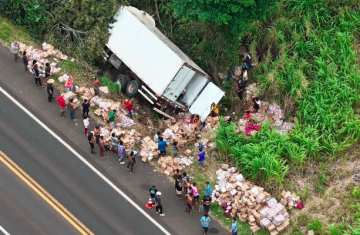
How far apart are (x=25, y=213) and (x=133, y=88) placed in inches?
330

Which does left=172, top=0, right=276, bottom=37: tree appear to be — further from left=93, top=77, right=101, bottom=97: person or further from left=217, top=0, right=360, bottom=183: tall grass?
left=93, top=77, right=101, bottom=97: person

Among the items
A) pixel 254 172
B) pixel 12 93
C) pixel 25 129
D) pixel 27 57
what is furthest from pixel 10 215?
pixel 254 172

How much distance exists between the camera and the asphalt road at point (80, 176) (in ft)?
66.8

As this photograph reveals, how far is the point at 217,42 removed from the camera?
2508 centimetres

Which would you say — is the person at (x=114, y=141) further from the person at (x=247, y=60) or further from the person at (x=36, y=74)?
the person at (x=247, y=60)

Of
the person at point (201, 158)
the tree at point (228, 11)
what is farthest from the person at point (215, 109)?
the tree at point (228, 11)

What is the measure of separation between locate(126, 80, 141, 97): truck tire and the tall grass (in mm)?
4761

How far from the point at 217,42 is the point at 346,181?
899 centimetres

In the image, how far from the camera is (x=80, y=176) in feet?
70.5

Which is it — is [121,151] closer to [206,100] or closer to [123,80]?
[123,80]

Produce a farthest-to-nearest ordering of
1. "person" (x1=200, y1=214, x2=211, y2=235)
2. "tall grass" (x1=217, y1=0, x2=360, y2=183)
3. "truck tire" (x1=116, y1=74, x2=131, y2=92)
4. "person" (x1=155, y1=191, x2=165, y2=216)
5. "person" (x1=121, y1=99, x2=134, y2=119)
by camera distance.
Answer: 1. "truck tire" (x1=116, y1=74, x2=131, y2=92)
2. "person" (x1=121, y1=99, x2=134, y2=119)
3. "tall grass" (x1=217, y1=0, x2=360, y2=183)
4. "person" (x1=155, y1=191, x2=165, y2=216)
5. "person" (x1=200, y1=214, x2=211, y2=235)

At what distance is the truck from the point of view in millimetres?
23906

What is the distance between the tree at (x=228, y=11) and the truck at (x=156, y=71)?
6.67ft

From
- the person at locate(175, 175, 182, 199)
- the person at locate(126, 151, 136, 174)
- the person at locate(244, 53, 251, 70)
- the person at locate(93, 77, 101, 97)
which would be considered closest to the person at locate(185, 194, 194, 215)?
the person at locate(175, 175, 182, 199)
